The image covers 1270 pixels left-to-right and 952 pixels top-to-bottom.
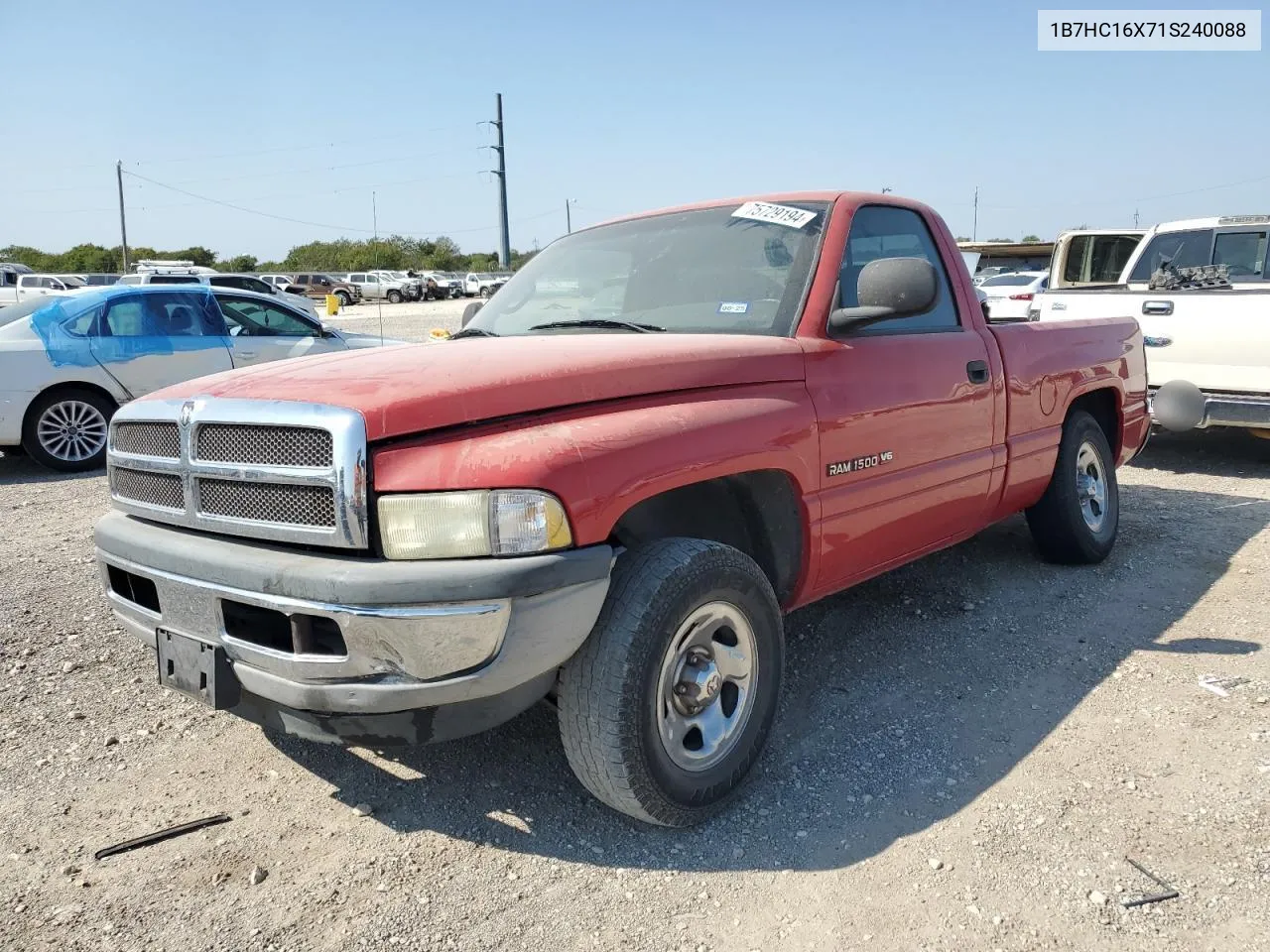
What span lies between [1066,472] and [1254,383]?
3075 millimetres

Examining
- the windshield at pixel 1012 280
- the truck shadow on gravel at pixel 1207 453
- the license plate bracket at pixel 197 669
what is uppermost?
the windshield at pixel 1012 280

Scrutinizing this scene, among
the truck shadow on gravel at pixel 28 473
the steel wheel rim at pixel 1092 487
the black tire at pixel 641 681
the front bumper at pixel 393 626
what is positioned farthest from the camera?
the truck shadow on gravel at pixel 28 473

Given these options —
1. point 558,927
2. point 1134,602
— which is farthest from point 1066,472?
point 558,927

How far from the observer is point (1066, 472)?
4.83 m

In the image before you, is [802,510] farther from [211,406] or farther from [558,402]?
[211,406]

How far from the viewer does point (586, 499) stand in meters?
2.40

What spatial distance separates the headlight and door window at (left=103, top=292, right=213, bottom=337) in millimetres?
7493

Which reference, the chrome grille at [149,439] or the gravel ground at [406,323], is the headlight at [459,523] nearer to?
the chrome grille at [149,439]

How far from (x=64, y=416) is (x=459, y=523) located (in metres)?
7.42

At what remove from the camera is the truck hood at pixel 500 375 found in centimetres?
241

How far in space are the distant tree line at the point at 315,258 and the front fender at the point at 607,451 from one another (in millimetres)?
65363

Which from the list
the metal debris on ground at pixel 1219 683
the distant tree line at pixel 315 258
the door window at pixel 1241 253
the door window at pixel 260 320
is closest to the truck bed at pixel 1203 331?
the door window at pixel 1241 253

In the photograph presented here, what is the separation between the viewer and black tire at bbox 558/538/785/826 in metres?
2.49

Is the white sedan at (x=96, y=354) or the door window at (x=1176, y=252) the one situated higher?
the door window at (x=1176, y=252)
